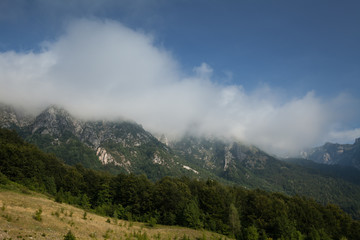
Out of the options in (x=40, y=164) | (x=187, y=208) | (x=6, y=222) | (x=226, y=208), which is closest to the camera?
(x=6, y=222)

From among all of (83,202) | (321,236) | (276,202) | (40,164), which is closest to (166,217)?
(83,202)

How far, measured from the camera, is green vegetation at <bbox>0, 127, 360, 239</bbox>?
6700 centimetres

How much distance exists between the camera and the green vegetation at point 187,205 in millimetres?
67000

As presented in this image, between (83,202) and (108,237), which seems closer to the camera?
(108,237)

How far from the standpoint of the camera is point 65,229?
29.5m

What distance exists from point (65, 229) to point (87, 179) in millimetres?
72198

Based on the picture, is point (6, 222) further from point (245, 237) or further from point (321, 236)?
point (321, 236)

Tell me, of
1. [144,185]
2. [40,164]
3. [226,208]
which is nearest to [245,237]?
[226,208]

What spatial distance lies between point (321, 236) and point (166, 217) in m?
55.7

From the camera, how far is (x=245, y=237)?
198 feet

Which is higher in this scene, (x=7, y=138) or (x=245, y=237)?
(x=7, y=138)

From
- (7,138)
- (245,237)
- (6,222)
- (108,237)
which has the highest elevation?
(7,138)

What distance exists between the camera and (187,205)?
6669cm

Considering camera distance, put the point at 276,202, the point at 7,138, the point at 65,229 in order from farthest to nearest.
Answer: the point at 7,138 → the point at 276,202 → the point at 65,229
